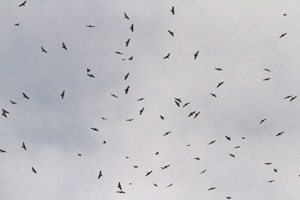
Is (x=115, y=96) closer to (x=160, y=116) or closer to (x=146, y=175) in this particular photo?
(x=160, y=116)

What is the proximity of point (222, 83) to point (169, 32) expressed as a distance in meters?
10.3

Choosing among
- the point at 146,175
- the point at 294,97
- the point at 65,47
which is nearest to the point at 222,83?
the point at 294,97

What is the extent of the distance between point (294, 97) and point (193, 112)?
1399cm

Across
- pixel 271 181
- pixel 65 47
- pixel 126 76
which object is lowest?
pixel 271 181

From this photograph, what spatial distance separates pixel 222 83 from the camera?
51.0m

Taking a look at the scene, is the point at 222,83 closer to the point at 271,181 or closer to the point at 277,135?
the point at 277,135

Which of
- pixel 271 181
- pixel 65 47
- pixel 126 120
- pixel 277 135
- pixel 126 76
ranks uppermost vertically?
pixel 65 47

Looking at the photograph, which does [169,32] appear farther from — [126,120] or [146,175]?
[146,175]

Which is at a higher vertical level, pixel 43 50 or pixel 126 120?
pixel 43 50

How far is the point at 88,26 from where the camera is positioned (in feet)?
157

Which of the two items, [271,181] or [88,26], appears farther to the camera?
[271,181]

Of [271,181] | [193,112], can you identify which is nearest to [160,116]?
[193,112]

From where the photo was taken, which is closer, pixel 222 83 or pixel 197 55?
pixel 197 55

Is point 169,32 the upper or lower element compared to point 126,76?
upper
